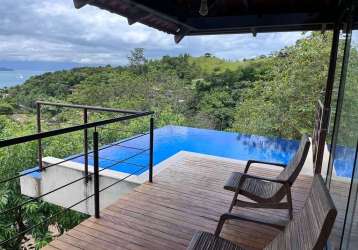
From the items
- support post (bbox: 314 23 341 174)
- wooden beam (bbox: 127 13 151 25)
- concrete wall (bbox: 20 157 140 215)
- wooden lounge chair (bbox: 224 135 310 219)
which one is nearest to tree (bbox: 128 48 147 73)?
concrete wall (bbox: 20 157 140 215)

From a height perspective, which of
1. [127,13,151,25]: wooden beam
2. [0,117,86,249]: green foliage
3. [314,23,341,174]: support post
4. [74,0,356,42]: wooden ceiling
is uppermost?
[74,0,356,42]: wooden ceiling

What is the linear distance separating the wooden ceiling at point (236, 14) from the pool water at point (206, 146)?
282 centimetres

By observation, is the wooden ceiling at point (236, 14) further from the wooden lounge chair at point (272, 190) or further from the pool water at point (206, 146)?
the pool water at point (206, 146)

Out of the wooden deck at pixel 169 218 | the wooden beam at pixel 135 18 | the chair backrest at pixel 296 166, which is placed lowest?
the wooden deck at pixel 169 218

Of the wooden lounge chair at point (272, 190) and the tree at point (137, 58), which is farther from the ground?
the tree at point (137, 58)

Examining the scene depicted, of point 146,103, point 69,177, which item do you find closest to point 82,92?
point 146,103

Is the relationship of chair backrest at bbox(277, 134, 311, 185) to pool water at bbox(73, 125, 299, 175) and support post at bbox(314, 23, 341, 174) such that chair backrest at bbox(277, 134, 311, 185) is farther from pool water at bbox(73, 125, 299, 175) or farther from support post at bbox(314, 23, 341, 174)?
pool water at bbox(73, 125, 299, 175)

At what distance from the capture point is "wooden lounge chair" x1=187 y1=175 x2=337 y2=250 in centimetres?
117

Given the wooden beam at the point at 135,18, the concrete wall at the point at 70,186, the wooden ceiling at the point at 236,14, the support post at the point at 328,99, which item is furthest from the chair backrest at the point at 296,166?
the wooden beam at the point at 135,18

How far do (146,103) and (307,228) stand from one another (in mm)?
11292

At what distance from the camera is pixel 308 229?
1.39m

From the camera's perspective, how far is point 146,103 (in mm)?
12430

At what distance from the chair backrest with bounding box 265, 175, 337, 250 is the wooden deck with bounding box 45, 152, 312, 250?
761 mm

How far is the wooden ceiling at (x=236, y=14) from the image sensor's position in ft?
11.1
